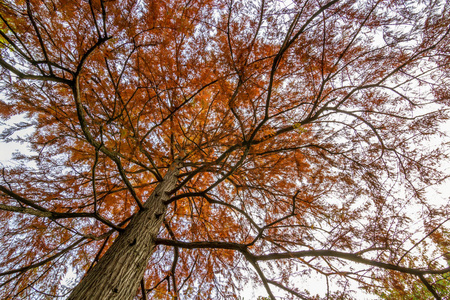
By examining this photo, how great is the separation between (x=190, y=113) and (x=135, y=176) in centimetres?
203

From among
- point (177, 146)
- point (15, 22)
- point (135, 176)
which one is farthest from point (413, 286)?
point (15, 22)

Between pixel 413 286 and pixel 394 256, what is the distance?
0.75 meters

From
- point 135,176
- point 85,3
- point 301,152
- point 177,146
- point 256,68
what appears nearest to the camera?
point 85,3

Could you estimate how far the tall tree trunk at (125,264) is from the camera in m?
1.72

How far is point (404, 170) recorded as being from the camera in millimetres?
3170

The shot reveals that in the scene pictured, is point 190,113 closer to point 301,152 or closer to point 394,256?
point 301,152

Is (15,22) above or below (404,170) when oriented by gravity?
below

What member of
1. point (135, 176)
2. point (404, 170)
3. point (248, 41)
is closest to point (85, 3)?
point (248, 41)

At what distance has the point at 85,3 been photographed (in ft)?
7.41

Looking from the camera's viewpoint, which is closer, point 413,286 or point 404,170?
point 413,286

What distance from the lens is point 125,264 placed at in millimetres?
1984

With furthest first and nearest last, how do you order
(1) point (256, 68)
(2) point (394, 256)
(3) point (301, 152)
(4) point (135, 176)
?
(4) point (135, 176)
(3) point (301, 152)
(1) point (256, 68)
(2) point (394, 256)

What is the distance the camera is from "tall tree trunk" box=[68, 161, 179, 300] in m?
1.72

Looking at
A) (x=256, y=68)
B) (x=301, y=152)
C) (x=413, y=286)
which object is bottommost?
(x=413, y=286)
